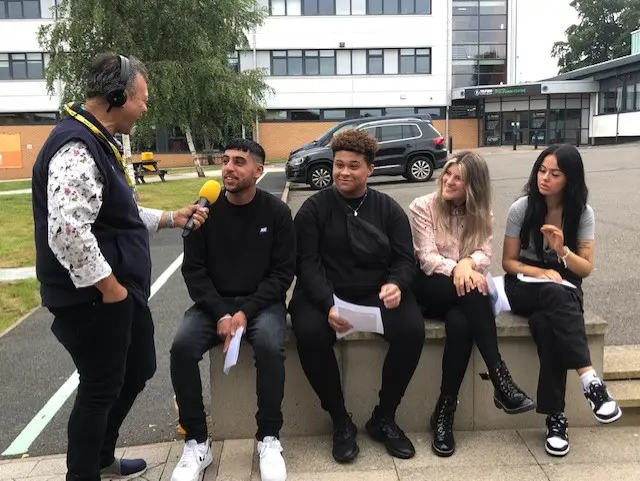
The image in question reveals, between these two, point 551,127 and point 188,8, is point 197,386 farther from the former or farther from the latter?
point 551,127

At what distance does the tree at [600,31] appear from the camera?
58372 mm

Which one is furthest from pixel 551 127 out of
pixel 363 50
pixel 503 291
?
pixel 503 291

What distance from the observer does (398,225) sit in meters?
3.41

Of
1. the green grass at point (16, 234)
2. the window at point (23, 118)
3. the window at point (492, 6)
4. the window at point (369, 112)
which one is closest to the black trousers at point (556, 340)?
the green grass at point (16, 234)

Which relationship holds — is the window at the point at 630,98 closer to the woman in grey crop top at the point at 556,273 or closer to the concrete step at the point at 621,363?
the concrete step at the point at 621,363

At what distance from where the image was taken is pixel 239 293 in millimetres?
3277

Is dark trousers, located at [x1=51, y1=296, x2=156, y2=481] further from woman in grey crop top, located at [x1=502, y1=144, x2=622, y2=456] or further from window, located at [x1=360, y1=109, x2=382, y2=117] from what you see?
window, located at [x1=360, y1=109, x2=382, y2=117]

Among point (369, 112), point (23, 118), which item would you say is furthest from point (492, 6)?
point (23, 118)

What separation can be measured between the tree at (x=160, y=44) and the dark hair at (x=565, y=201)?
16.4 meters

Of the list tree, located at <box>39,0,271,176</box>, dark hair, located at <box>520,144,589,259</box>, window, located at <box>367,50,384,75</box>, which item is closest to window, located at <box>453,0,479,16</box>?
window, located at <box>367,50,384,75</box>

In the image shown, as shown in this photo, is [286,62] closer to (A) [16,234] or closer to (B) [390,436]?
(A) [16,234]

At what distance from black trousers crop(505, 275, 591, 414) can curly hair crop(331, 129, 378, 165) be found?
121cm

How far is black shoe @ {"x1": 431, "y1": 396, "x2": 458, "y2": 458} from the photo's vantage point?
3.16 meters

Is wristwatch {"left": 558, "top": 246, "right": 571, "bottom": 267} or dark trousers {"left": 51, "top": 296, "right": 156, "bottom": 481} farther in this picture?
wristwatch {"left": 558, "top": 246, "right": 571, "bottom": 267}
